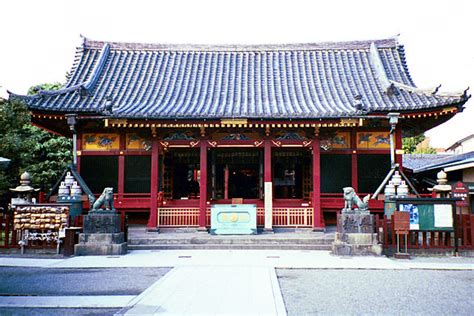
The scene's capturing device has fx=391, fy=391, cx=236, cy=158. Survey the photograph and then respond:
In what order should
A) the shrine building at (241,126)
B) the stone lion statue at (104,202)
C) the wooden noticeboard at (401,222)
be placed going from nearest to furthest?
1. the wooden noticeboard at (401,222)
2. the stone lion statue at (104,202)
3. the shrine building at (241,126)

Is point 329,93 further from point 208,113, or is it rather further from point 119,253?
point 119,253

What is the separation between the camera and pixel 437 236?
1202 centimetres

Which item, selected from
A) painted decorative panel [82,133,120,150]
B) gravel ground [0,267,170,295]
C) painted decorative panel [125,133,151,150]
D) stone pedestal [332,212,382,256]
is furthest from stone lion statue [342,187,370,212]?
painted decorative panel [82,133,120,150]

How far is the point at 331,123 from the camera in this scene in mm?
14703

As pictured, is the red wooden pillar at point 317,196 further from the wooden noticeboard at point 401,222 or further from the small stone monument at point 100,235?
the small stone monument at point 100,235

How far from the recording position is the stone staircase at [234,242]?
13117mm

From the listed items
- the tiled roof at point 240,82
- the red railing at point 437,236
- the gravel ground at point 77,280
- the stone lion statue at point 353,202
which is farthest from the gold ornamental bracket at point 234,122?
the gravel ground at point 77,280

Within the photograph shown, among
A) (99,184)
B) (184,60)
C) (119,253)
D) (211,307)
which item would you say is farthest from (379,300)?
(184,60)

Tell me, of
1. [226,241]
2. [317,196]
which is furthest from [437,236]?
[226,241]

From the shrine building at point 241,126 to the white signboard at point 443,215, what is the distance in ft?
11.9

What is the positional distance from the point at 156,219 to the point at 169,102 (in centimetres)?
504

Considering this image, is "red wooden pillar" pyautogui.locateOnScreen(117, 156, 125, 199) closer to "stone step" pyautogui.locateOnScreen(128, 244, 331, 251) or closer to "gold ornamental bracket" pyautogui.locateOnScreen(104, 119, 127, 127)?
"gold ornamental bracket" pyautogui.locateOnScreen(104, 119, 127, 127)

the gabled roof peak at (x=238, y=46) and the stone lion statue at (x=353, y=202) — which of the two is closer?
the stone lion statue at (x=353, y=202)

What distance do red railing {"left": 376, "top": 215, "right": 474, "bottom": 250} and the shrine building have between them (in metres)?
3.34
